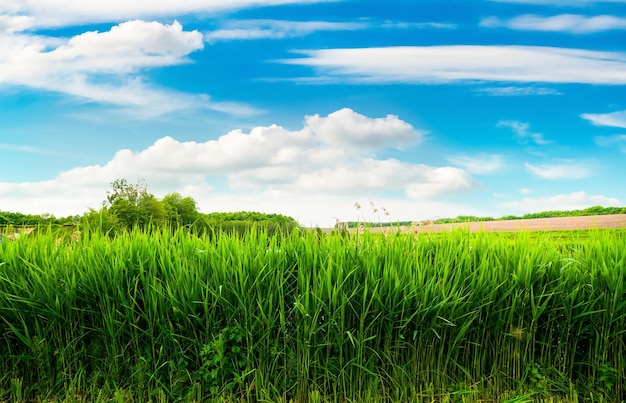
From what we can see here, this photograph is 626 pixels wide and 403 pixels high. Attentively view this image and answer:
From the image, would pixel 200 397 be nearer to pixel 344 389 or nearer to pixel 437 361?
pixel 344 389

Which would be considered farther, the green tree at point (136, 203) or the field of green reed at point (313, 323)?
the green tree at point (136, 203)

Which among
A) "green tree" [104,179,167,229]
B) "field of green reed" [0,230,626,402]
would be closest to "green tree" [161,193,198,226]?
"green tree" [104,179,167,229]

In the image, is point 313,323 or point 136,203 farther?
point 136,203

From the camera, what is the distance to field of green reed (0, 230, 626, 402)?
11.8 feet

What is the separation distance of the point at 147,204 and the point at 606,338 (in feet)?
32.4

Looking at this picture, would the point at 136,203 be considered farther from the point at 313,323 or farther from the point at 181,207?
the point at 313,323

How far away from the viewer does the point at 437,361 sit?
12.4ft

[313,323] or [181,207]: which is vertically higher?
[181,207]

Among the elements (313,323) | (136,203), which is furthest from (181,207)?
(313,323)

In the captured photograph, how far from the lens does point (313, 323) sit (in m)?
3.52

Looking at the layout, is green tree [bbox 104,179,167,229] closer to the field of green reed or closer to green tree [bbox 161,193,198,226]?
green tree [bbox 161,193,198,226]

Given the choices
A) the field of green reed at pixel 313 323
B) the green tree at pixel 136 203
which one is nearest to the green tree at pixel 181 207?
the green tree at pixel 136 203

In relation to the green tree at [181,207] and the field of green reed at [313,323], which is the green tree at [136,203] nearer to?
the green tree at [181,207]

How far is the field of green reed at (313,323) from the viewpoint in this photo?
11.8ft
